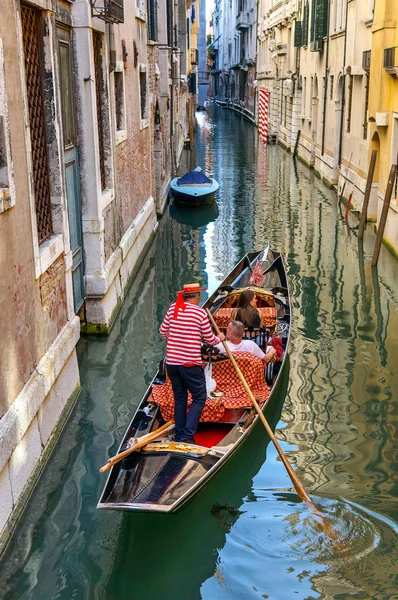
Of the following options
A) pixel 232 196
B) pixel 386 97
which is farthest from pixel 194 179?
pixel 386 97

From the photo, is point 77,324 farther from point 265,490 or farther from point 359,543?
point 359,543

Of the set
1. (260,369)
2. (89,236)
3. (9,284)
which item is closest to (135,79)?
(89,236)

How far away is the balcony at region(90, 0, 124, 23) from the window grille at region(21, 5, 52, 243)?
212 cm

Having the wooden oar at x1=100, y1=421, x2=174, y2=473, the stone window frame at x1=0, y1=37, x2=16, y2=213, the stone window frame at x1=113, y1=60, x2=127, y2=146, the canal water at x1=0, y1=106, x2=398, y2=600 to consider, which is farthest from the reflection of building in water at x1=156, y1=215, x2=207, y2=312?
the stone window frame at x1=0, y1=37, x2=16, y2=213

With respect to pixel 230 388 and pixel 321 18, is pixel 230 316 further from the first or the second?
pixel 321 18

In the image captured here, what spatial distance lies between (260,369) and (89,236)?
293 centimetres

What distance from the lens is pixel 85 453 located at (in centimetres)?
614

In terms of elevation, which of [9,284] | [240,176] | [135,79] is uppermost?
[135,79]

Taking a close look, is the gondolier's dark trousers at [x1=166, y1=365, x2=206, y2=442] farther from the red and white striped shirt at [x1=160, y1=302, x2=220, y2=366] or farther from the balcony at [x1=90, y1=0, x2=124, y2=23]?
the balcony at [x1=90, y1=0, x2=124, y2=23]

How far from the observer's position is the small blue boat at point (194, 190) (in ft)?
57.1

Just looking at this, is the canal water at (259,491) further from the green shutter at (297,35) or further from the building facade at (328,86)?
the green shutter at (297,35)

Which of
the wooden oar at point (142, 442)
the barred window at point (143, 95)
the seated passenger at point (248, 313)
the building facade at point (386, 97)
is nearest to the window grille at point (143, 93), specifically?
the barred window at point (143, 95)

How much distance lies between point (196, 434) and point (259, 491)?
2.33ft

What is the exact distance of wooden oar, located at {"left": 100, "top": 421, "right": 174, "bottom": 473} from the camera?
500 cm
